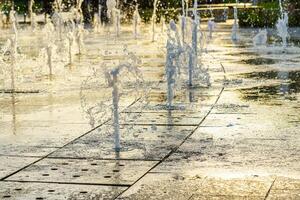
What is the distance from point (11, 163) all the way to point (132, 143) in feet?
4.82

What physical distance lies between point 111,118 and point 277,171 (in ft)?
11.2

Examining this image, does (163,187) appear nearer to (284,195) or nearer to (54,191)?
(54,191)

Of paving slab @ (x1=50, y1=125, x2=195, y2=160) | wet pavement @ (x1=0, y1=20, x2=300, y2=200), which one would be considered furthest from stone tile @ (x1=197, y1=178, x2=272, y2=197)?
paving slab @ (x1=50, y1=125, x2=195, y2=160)

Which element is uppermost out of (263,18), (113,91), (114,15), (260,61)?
(113,91)

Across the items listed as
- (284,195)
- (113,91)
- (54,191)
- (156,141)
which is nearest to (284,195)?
(284,195)

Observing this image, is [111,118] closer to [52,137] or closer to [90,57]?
[52,137]

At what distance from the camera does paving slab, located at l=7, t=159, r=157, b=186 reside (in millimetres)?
6945

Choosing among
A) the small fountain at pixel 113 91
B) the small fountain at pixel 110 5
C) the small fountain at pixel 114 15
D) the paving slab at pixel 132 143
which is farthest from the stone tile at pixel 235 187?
the small fountain at pixel 110 5

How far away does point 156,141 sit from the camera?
28.0 feet

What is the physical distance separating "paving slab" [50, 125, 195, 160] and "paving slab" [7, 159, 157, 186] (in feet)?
0.82

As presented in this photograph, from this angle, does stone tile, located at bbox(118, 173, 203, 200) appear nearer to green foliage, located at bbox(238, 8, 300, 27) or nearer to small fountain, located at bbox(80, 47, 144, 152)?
small fountain, located at bbox(80, 47, 144, 152)

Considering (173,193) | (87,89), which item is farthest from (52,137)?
(87,89)

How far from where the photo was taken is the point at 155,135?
8883mm

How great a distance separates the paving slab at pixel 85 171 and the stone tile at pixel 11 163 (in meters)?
0.11
